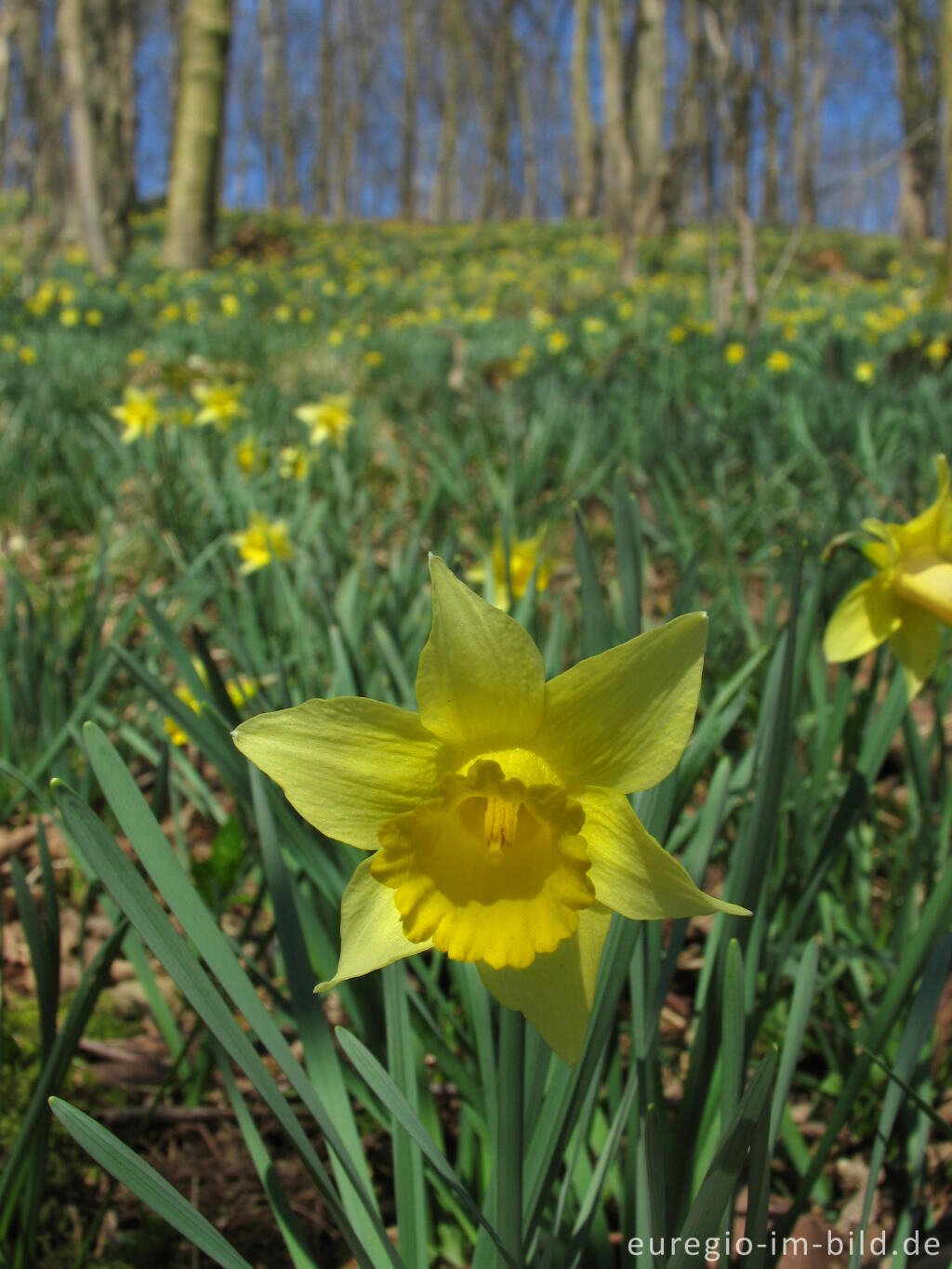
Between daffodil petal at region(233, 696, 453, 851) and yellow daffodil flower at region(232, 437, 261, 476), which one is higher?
yellow daffodil flower at region(232, 437, 261, 476)

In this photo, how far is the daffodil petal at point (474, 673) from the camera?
22.6 inches

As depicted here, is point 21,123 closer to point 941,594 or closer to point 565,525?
point 565,525

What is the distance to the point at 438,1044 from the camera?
2.99ft

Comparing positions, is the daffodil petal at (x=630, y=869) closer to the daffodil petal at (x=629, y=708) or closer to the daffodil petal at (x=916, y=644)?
the daffodil petal at (x=629, y=708)

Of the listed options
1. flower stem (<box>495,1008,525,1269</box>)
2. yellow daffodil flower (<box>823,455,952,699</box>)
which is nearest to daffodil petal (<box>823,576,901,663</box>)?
yellow daffodil flower (<box>823,455,952,699</box>)

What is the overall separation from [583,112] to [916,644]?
76.9ft

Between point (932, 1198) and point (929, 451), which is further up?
point (929, 451)

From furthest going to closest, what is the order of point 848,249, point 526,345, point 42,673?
point 848,249
point 526,345
point 42,673

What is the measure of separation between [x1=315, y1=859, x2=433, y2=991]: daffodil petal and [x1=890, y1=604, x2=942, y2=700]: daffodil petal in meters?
0.63

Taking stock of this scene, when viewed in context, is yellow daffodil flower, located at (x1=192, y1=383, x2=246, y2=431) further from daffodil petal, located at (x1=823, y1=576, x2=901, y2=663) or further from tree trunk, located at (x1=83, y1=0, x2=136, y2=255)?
tree trunk, located at (x1=83, y1=0, x2=136, y2=255)

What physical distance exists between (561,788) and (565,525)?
2.48m

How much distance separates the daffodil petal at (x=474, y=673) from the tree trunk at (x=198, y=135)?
10316 mm

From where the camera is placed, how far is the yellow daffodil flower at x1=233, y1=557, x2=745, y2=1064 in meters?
0.57

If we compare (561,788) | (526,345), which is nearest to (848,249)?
(526,345)
